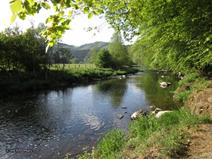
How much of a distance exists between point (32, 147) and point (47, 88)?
32.5 metres

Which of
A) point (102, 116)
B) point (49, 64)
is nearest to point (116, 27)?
point (102, 116)

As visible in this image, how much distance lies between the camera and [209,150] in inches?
400

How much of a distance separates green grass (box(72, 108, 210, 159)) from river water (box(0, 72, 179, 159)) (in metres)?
3.81

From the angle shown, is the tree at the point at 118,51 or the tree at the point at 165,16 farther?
the tree at the point at 118,51

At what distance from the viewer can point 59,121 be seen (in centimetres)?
2578

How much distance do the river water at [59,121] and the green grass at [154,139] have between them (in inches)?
150

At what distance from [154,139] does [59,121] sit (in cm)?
1491

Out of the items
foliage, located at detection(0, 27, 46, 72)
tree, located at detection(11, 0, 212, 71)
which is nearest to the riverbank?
tree, located at detection(11, 0, 212, 71)

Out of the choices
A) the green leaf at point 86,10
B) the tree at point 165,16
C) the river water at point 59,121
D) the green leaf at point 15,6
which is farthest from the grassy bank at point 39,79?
the green leaf at point 15,6

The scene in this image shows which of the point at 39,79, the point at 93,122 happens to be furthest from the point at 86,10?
the point at 39,79

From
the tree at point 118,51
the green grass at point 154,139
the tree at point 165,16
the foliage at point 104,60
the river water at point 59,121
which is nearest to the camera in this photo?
the tree at point 165,16

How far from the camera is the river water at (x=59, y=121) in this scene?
61.6 ft

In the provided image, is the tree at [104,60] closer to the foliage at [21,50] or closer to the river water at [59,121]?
the foliage at [21,50]

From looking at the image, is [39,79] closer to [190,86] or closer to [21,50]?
[21,50]
